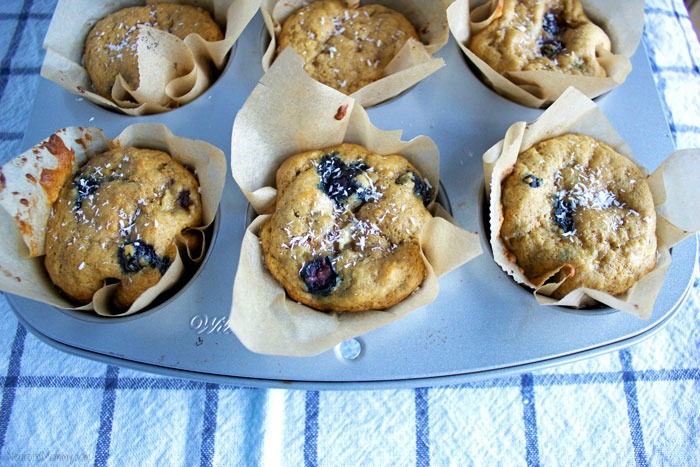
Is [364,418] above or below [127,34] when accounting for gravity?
below

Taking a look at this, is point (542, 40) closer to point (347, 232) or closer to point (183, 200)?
point (347, 232)

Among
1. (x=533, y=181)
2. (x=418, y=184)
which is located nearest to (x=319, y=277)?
(x=418, y=184)

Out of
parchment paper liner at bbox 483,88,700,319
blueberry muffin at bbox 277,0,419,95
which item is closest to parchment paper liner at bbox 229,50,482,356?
parchment paper liner at bbox 483,88,700,319

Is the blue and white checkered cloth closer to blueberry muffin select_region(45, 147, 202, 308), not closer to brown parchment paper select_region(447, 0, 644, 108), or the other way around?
blueberry muffin select_region(45, 147, 202, 308)

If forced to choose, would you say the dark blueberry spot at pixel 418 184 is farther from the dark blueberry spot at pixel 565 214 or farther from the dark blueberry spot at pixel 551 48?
the dark blueberry spot at pixel 551 48

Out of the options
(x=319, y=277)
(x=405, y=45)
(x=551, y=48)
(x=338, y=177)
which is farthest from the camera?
(x=551, y=48)

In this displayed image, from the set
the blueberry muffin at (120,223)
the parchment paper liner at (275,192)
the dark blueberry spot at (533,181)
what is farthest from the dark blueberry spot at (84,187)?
the dark blueberry spot at (533,181)
